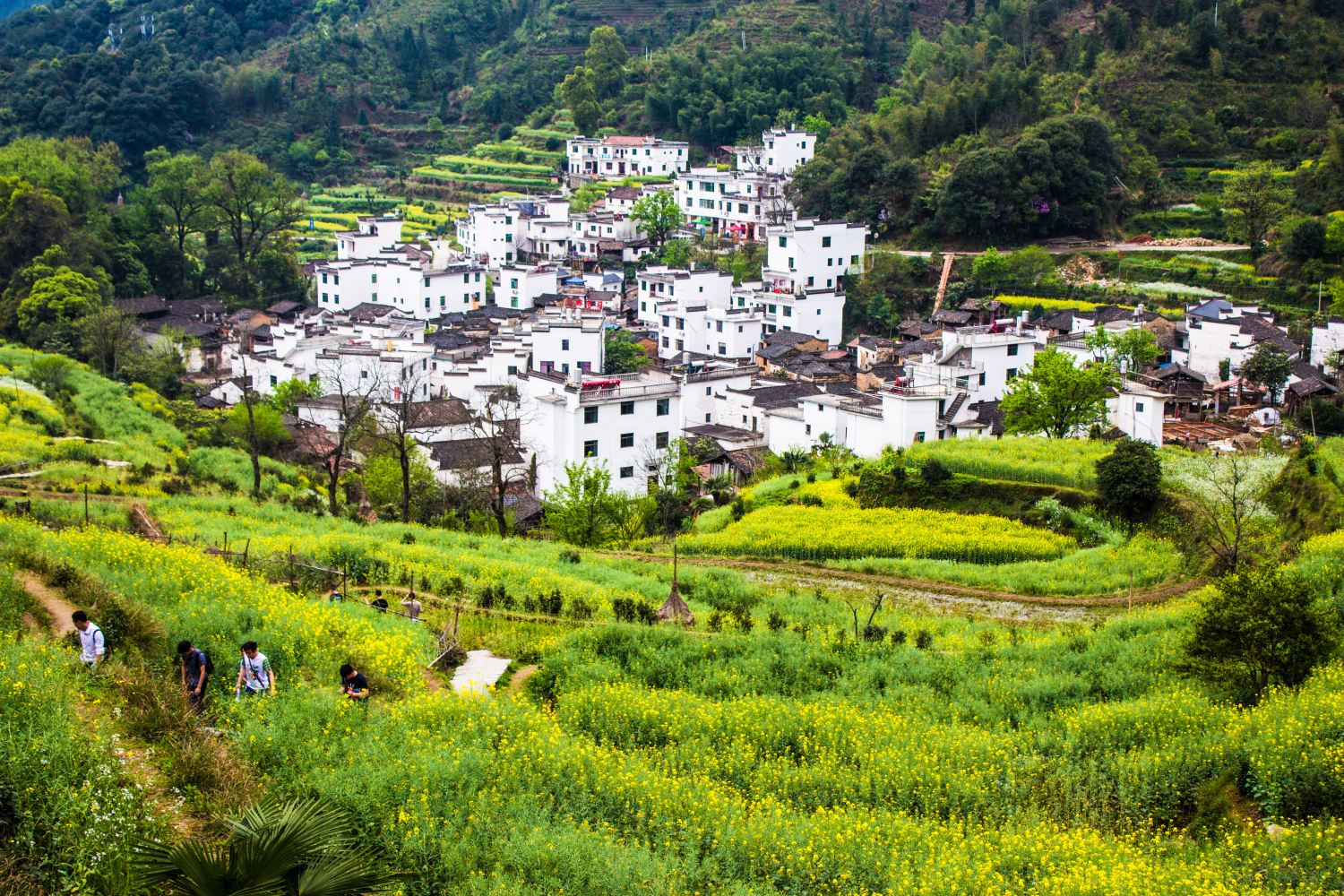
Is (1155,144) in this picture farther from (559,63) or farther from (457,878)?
(457,878)

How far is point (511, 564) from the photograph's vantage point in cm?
2069

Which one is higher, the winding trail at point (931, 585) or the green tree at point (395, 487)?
the winding trail at point (931, 585)

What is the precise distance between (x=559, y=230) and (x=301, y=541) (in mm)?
44412

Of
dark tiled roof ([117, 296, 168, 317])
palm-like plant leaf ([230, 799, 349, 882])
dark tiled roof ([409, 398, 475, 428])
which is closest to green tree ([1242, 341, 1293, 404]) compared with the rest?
dark tiled roof ([409, 398, 475, 428])

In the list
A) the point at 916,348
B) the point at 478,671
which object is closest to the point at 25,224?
the point at 916,348

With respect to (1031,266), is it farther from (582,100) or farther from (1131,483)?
(582,100)

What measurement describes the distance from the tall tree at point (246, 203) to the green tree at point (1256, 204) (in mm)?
39056

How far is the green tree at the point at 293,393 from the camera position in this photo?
3947cm

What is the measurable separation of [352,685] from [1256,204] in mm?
46613

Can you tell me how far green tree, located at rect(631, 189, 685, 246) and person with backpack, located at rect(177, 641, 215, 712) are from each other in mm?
52731

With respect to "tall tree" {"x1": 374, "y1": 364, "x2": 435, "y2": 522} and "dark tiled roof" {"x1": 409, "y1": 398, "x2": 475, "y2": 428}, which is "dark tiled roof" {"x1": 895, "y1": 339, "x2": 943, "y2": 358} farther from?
"tall tree" {"x1": 374, "y1": 364, "x2": 435, "y2": 522}

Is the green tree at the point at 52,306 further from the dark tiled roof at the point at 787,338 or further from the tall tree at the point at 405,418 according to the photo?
the dark tiled roof at the point at 787,338

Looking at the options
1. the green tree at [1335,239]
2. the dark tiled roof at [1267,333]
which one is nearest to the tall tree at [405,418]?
the dark tiled roof at [1267,333]

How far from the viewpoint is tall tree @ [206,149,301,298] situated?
5903 centimetres
